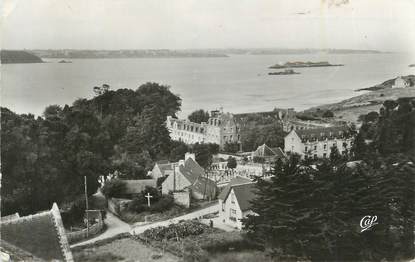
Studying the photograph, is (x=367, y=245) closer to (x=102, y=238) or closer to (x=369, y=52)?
(x=369, y=52)

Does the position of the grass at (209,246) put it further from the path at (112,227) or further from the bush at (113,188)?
the bush at (113,188)

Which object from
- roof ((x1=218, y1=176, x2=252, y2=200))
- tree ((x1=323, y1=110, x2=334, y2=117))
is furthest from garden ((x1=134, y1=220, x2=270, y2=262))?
tree ((x1=323, y1=110, x2=334, y2=117))

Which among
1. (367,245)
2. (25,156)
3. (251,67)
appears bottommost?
(367,245)

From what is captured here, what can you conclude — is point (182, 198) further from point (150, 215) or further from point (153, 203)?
point (150, 215)

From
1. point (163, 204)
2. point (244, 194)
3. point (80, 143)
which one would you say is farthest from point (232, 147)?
point (80, 143)

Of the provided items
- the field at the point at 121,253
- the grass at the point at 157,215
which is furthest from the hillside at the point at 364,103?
the field at the point at 121,253

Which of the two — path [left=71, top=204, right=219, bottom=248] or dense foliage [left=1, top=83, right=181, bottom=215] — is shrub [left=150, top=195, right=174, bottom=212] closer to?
path [left=71, top=204, right=219, bottom=248]

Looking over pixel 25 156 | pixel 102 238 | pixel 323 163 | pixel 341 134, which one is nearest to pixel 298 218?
pixel 323 163
